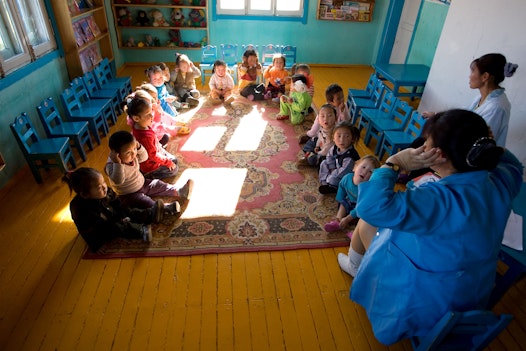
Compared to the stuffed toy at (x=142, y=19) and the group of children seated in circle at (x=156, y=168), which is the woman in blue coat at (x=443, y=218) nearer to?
the group of children seated in circle at (x=156, y=168)

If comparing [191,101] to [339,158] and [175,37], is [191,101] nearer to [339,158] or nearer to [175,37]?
[175,37]

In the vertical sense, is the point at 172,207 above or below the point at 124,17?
below

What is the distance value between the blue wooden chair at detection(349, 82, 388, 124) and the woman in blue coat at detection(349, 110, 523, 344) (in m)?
2.81

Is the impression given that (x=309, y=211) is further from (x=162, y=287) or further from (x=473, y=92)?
(x=473, y=92)

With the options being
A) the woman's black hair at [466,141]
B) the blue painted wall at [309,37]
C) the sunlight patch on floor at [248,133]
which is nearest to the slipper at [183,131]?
the sunlight patch on floor at [248,133]

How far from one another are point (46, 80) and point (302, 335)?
3852mm

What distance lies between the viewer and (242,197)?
3.04 metres

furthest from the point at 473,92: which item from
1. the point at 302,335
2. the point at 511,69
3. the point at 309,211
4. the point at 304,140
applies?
the point at 302,335

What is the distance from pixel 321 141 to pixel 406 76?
2155mm

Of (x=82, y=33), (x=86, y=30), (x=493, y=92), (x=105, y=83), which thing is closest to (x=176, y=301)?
(x=493, y=92)

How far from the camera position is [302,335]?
195 centimetres

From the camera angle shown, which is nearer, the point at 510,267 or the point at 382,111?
the point at 510,267

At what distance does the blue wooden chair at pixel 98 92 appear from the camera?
4133mm

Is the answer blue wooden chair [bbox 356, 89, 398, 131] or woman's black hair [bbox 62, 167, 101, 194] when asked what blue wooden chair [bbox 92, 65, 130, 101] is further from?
blue wooden chair [bbox 356, 89, 398, 131]
